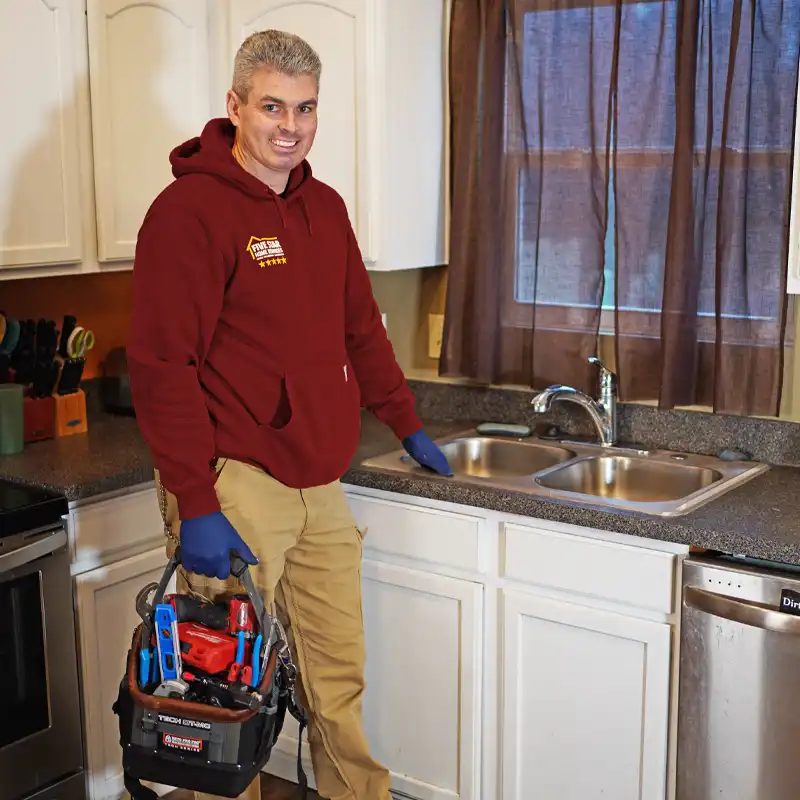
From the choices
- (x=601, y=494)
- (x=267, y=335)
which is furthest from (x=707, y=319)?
(x=267, y=335)

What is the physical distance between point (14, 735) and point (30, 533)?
42 centimetres

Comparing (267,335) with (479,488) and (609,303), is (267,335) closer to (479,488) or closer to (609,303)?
(479,488)

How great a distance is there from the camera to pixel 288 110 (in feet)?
6.89

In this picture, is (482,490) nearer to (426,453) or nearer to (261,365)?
(426,453)

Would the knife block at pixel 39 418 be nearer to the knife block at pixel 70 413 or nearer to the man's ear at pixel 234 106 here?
the knife block at pixel 70 413

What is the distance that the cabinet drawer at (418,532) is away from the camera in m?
2.41

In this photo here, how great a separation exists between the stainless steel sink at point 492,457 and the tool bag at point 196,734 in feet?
3.22

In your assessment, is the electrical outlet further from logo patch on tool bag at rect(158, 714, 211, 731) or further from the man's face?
logo patch on tool bag at rect(158, 714, 211, 731)

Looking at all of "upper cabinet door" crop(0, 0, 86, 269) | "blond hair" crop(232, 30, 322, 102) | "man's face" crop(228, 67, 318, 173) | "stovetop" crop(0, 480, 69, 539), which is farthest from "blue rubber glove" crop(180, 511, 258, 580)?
"upper cabinet door" crop(0, 0, 86, 269)

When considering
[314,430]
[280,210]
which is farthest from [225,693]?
[280,210]

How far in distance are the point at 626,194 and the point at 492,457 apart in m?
0.72

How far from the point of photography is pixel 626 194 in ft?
8.87

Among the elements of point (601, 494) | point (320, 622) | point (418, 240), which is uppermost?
point (418, 240)

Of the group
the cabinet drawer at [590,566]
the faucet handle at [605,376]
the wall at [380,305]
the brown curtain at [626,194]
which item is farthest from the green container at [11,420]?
the faucet handle at [605,376]
